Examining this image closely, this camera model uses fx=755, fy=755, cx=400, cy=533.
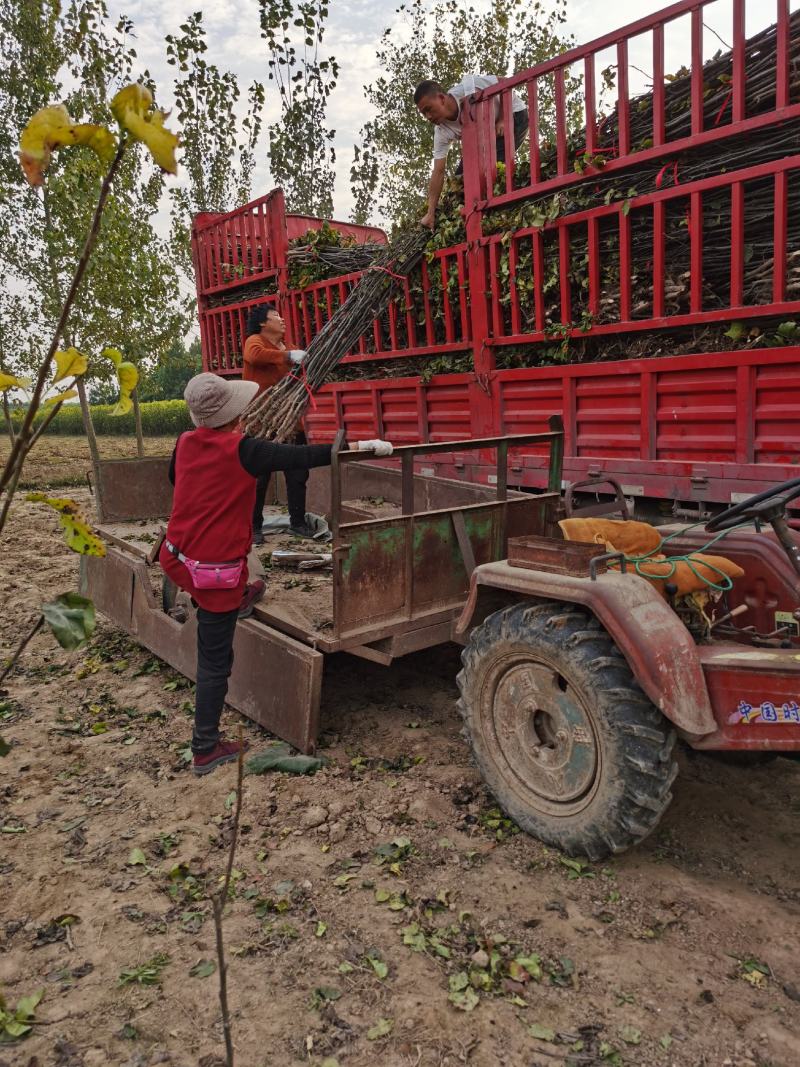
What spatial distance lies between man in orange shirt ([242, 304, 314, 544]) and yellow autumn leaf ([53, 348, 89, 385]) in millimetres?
4289

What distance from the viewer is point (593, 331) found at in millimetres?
4840

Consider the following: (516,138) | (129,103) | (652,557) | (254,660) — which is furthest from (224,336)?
(129,103)

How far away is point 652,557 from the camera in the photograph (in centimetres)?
316

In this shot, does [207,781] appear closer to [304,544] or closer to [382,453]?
[382,453]

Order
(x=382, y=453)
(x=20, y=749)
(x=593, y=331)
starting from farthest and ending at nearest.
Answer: (x=593, y=331)
(x=20, y=749)
(x=382, y=453)

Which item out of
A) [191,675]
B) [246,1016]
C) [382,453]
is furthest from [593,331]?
[246,1016]

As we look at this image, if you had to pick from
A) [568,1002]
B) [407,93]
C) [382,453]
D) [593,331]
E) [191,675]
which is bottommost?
[568,1002]

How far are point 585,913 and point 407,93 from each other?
74.4 ft

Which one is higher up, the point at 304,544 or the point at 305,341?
the point at 305,341

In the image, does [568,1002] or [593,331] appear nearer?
[568,1002]

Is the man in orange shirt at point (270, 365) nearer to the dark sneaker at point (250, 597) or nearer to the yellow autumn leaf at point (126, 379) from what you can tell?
the dark sneaker at point (250, 597)

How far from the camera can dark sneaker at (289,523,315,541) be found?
19.4ft

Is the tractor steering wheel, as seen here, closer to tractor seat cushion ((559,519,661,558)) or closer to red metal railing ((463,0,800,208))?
tractor seat cushion ((559,519,661,558))

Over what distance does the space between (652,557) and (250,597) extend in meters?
2.15
